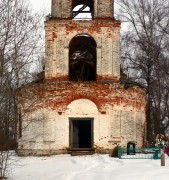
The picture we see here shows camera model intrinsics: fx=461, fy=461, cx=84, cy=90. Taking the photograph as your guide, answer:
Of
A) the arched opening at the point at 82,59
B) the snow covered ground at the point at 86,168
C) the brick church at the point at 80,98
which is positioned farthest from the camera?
the arched opening at the point at 82,59

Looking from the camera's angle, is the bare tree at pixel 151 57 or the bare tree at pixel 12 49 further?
the bare tree at pixel 151 57

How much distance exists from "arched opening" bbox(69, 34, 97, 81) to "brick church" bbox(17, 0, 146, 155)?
2.74 metres

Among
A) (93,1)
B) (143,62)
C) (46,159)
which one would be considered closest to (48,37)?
(93,1)

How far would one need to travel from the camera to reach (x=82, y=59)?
24.9 meters

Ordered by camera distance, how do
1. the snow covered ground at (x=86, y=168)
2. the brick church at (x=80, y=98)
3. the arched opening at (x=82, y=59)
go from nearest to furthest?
1. the snow covered ground at (x=86, y=168)
2. the brick church at (x=80, y=98)
3. the arched opening at (x=82, y=59)

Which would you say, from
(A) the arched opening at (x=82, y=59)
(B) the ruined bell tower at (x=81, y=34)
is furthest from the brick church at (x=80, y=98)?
(A) the arched opening at (x=82, y=59)

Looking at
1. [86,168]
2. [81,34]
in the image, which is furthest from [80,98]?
[86,168]

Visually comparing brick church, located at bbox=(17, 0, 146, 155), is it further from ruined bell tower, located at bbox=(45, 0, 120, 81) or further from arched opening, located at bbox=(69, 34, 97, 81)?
arched opening, located at bbox=(69, 34, 97, 81)

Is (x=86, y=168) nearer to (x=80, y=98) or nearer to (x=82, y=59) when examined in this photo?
(x=80, y=98)

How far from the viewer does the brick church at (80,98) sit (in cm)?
2109

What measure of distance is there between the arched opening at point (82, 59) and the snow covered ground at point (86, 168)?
6.40 m

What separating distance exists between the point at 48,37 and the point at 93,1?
2.91m

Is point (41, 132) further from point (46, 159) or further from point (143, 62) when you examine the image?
point (143, 62)

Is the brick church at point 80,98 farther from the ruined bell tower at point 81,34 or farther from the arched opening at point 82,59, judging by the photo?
the arched opening at point 82,59
